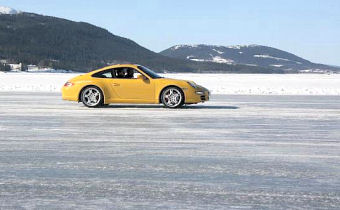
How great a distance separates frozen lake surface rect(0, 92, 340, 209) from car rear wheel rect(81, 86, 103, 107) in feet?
12.5

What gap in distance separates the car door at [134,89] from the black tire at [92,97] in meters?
0.44

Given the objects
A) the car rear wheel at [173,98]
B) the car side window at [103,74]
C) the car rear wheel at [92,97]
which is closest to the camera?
the car rear wheel at [173,98]

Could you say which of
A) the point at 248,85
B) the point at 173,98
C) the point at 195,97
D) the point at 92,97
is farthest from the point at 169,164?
the point at 248,85

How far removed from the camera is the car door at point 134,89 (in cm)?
1531

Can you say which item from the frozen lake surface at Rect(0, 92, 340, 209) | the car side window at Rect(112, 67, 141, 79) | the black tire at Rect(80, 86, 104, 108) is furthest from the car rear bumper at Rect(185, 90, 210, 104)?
the frozen lake surface at Rect(0, 92, 340, 209)

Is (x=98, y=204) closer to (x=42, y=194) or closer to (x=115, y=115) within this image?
(x=42, y=194)

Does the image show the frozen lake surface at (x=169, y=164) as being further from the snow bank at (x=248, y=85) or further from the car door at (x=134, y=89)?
the snow bank at (x=248, y=85)

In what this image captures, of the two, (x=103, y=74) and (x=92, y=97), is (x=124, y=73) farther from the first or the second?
(x=92, y=97)

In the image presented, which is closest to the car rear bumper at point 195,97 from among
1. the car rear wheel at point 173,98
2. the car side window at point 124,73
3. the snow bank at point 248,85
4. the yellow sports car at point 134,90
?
the yellow sports car at point 134,90

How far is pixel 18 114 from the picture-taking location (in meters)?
12.8

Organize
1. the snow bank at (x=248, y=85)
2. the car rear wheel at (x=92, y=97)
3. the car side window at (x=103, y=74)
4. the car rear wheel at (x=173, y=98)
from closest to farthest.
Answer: the car rear wheel at (x=173, y=98), the car rear wheel at (x=92, y=97), the car side window at (x=103, y=74), the snow bank at (x=248, y=85)

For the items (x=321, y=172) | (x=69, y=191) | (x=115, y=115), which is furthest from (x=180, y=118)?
(x=69, y=191)

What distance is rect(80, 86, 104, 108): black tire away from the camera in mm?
15383

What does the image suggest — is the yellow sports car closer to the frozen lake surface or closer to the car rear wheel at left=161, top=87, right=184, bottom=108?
the car rear wheel at left=161, top=87, right=184, bottom=108
